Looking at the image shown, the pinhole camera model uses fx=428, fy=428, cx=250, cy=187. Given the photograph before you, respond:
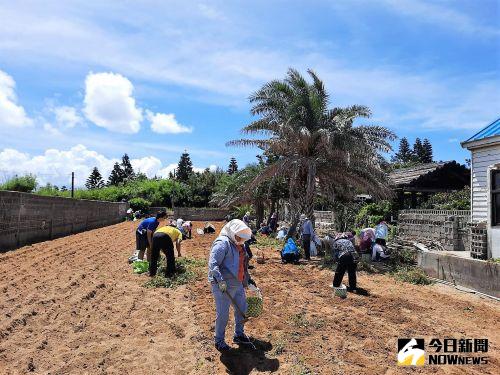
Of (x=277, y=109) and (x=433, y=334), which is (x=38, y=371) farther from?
(x=277, y=109)

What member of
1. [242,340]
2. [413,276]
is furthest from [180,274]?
[413,276]

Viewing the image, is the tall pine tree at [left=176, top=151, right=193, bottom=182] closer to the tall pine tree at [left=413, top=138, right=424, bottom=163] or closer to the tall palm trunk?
the tall pine tree at [left=413, top=138, right=424, bottom=163]

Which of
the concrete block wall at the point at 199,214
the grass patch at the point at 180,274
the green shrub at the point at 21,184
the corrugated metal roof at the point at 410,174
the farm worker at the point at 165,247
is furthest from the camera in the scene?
the concrete block wall at the point at 199,214

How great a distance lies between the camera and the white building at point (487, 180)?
10.8m

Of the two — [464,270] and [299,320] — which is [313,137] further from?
[299,320]

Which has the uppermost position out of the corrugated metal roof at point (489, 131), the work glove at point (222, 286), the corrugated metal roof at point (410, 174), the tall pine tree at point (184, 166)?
the tall pine tree at point (184, 166)

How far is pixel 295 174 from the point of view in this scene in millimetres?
15398

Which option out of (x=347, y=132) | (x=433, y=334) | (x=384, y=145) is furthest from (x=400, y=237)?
(x=433, y=334)

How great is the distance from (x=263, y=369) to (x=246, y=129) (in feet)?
38.8

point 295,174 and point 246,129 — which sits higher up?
point 246,129

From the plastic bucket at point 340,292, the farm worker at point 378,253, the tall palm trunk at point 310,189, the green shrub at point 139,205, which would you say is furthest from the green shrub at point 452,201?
the green shrub at point 139,205

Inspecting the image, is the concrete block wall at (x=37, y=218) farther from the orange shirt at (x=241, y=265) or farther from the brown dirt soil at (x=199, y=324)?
the orange shirt at (x=241, y=265)

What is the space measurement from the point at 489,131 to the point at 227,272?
32.7ft

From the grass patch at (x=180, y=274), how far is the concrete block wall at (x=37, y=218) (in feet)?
18.5
